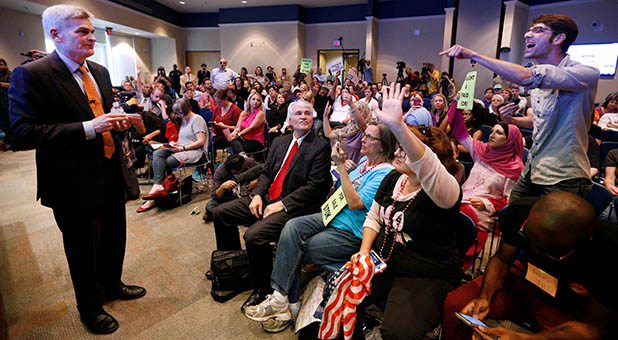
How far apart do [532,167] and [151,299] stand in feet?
8.02

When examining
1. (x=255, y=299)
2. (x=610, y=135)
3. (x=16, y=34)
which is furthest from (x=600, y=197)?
(x=16, y=34)

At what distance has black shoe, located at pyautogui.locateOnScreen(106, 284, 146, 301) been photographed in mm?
2115

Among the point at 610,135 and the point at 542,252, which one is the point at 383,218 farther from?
the point at 610,135

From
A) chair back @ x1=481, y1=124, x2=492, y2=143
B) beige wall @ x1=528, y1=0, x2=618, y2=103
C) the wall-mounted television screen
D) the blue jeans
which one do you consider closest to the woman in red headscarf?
the blue jeans

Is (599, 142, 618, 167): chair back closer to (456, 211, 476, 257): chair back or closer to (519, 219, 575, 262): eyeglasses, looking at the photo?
(456, 211, 476, 257): chair back

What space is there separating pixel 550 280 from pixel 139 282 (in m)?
2.42

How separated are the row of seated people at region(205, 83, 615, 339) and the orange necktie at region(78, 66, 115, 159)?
82 cm

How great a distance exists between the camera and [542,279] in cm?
116

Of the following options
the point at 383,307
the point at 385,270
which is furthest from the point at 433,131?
the point at 383,307

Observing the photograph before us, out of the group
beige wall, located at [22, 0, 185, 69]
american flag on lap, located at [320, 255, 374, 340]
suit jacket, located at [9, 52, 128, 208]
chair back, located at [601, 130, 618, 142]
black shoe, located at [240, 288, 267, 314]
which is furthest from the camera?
beige wall, located at [22, 0, 185, 69]

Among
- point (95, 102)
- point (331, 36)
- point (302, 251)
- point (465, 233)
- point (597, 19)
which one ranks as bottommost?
point (302, 251)

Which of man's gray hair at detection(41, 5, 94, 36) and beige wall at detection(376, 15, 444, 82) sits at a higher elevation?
beige wall at detection(376, 15, 444, 82)

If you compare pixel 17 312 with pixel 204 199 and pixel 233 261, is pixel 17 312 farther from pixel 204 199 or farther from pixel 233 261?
pixel 204 199

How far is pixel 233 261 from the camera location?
217 centimetres
